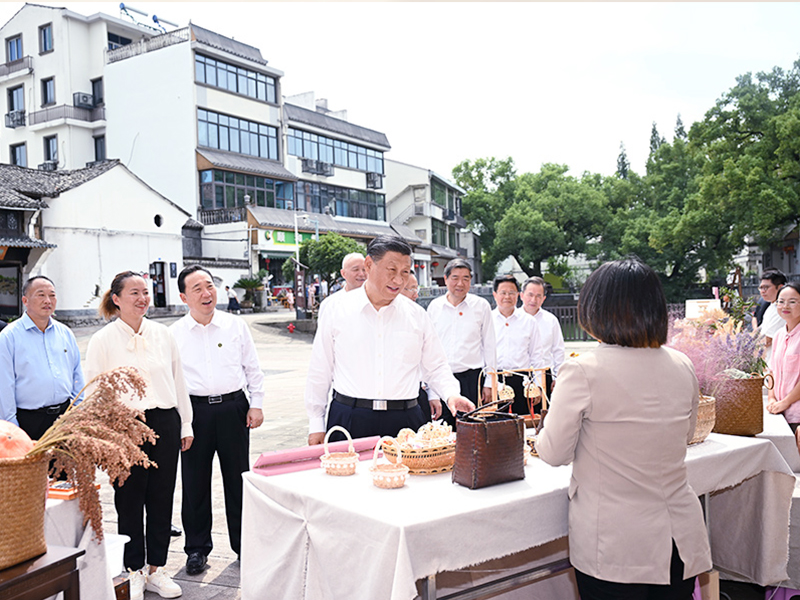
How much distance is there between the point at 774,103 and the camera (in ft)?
72.6

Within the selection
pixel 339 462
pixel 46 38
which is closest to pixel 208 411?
pixel 339 462

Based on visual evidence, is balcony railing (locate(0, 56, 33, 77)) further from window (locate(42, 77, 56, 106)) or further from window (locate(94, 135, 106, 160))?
window (locate(94, 135, 106, 160))

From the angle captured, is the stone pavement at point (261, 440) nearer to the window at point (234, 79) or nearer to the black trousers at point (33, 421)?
the black trousers at point (33, 421)

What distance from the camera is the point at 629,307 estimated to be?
210 centimetres

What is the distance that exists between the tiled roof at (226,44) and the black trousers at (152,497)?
1123 inches

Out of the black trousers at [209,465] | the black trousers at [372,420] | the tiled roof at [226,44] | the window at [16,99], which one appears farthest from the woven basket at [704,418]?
the window at [16,99]

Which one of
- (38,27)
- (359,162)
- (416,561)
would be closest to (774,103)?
(359,162)

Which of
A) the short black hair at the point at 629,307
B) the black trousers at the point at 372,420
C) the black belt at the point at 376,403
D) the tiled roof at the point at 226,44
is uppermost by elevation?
the tiled roof at the point at 226,44

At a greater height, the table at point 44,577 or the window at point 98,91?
the window at point 98,91

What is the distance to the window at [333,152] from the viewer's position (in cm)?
3447

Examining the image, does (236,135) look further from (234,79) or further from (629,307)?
(629,307)

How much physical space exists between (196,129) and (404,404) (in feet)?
93.0

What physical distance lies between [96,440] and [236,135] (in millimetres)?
31009

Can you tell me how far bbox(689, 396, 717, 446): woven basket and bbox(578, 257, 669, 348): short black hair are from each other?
104 cm
